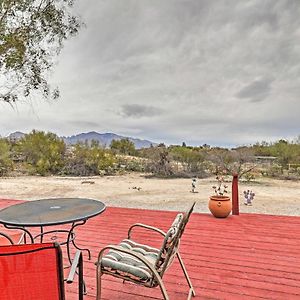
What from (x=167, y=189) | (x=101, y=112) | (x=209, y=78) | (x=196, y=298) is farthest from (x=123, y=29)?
(x=196, y=298)

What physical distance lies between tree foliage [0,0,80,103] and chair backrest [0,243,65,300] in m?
5.13

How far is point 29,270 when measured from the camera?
1.39m

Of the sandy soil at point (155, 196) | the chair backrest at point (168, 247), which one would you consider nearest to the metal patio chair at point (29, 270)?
the chair backrest at point (168, 247)

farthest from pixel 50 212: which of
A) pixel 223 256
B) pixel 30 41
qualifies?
pixel 30 41

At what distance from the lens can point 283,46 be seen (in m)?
8.63

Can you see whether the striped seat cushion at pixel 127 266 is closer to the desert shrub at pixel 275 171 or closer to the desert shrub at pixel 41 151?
the desert shrub at pixel 275 171

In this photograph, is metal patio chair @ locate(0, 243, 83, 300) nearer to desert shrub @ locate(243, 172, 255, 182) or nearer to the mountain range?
desert shrub @ locate(243, 172, 255, 182)

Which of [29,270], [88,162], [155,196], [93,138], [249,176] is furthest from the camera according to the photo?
[93,138]

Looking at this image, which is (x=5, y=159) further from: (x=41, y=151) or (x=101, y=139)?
(x=101, y=139)

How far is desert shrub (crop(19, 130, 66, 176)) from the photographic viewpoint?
49.3ft

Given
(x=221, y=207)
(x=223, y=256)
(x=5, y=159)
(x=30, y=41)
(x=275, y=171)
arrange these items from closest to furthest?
1. (x=223, y=256)
2. (x=221, y=207)
3. (x=30, y=41)
4. (x=275, y=171)
5. (x=5, y=159)

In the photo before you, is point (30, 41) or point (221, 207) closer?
point (221, 207)

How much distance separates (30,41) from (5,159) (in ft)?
32.4

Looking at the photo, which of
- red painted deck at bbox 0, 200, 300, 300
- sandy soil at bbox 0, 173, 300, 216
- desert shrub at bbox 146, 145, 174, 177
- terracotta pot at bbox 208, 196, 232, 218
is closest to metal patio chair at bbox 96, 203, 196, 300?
red painted deck at bbox 0, 200, 300, 300
